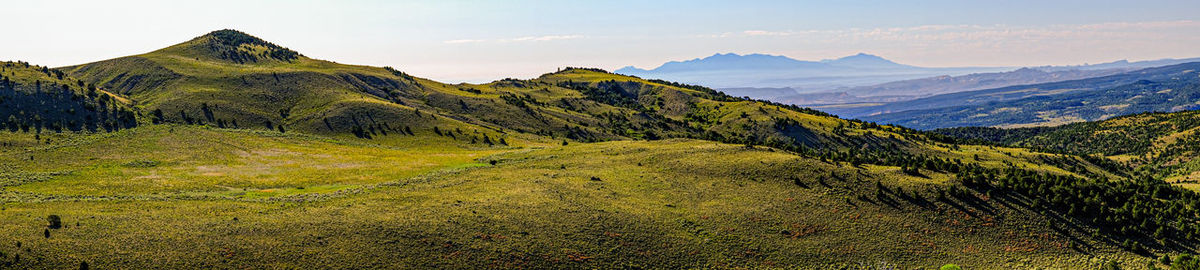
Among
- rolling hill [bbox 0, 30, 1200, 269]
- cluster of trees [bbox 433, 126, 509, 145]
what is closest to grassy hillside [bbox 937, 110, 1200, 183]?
rolling hill [bbox 0, 30, 1200, 269]

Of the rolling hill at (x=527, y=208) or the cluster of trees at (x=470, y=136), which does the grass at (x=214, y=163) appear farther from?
the cluster of trees at (x=470, y=136)

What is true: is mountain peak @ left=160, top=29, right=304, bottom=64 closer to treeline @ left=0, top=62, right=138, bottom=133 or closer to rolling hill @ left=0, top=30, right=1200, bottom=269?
treeline @ left=0, top=62, right=138, bottom=133

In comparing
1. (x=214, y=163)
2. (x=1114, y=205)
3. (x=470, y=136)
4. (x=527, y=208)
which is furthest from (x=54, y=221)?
(x=1114, y=205)

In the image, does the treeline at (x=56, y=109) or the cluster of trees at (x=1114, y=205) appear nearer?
the cluster of trees at (x=1114, y=205)

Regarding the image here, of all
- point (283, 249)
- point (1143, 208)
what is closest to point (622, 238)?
point (283, 249)

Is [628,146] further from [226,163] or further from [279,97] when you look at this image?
[279,97]

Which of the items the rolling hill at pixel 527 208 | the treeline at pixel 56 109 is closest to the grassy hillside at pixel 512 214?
the rolling hill at pixel 527 208

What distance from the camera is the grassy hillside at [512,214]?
46.8 metres

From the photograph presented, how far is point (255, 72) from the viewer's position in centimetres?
15400

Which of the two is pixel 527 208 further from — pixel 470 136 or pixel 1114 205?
pixel 470 136

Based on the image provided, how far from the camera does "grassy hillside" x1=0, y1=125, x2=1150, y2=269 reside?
154ft

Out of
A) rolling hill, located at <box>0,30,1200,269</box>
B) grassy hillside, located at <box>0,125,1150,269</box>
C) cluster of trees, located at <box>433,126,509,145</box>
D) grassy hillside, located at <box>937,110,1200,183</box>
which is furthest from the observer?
grassy hillside, located at <box>937,110,1200,183</box>

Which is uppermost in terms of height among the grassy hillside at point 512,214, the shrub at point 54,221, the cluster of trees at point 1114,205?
the shrub at point 54,221

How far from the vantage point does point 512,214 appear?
5775 cm
